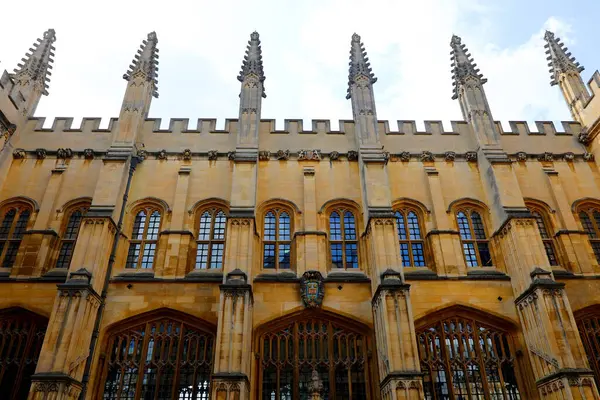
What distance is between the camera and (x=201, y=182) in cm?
1652

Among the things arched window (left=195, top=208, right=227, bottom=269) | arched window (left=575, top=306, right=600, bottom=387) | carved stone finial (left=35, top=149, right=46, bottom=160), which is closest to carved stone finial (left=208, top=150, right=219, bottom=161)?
arched window (left=195, top=208, right=227, bottom=269)

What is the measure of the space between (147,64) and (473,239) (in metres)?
14.8

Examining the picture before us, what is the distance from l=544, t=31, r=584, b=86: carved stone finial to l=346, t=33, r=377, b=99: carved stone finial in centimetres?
882

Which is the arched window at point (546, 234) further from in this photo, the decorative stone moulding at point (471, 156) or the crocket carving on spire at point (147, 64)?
the crocket carving on spire at point (147, 64)

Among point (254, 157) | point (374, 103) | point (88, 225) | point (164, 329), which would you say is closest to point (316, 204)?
point (254, 157)

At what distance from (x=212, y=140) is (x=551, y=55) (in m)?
16.2

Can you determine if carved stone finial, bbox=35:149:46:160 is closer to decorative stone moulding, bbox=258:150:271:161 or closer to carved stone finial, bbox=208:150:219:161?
carved stone finial, bbox=208:150:219:161

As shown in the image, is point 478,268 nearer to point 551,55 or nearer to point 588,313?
point 588,313

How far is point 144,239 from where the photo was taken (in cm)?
1533

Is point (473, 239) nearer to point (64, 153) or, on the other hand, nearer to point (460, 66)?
point (460, 66)

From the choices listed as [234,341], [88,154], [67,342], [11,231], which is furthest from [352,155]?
[11,231]

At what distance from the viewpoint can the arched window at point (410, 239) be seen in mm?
15141

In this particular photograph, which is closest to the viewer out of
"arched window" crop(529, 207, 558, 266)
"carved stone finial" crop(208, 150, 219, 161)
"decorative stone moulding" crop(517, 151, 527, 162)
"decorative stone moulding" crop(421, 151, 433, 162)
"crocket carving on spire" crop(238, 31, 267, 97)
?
"arched window" crop(529, 207, 558, 266)

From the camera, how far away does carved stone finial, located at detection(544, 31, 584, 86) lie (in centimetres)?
2000
